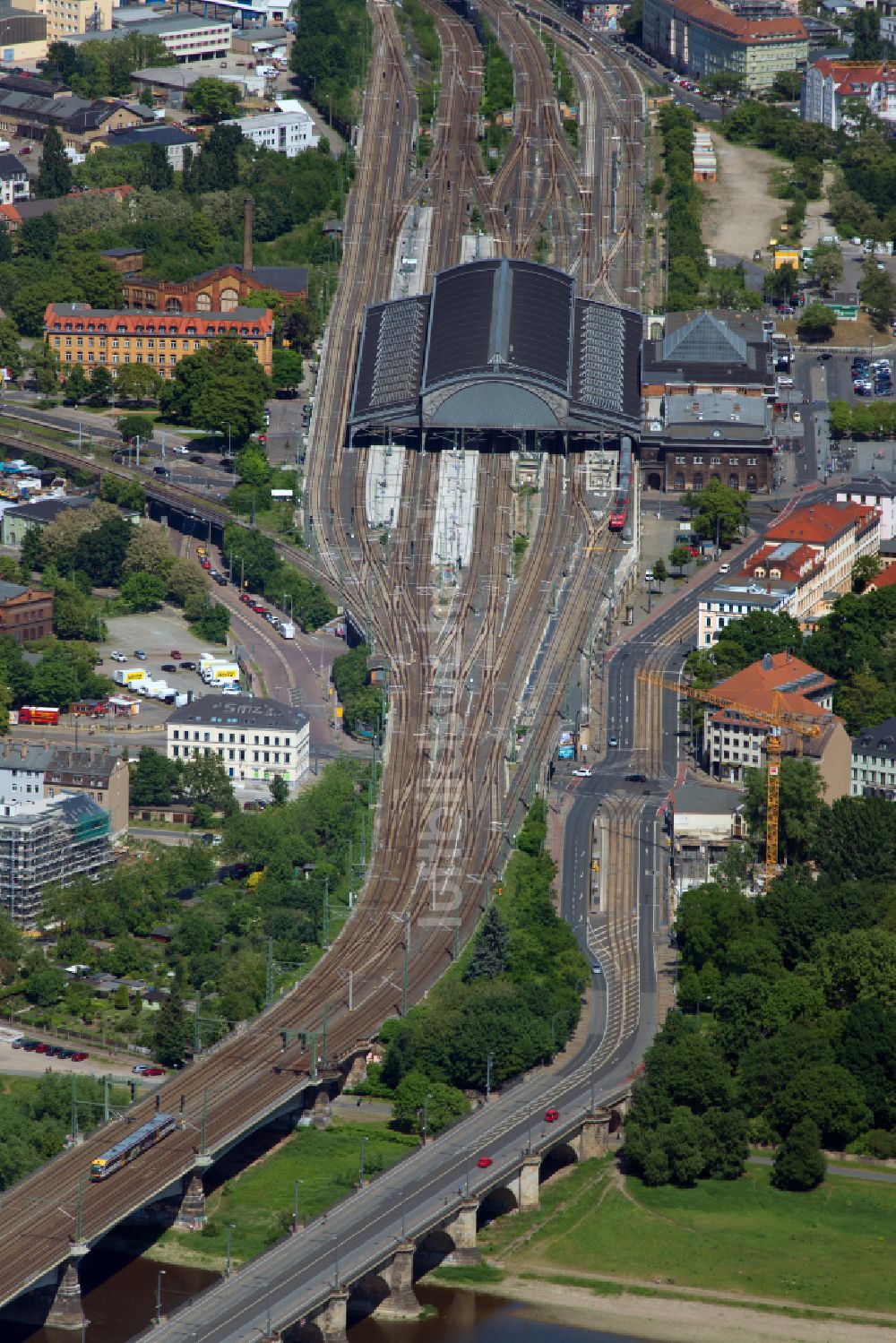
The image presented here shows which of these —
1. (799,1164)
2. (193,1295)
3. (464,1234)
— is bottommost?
(193,1295)

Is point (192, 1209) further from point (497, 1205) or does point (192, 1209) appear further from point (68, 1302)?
point (497, 1205)

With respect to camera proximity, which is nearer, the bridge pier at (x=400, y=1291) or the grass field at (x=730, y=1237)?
the bridge pier at (x=400, y=1291)

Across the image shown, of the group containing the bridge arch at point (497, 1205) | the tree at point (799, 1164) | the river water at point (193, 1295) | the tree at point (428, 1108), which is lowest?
the river water at point (193, 1295)

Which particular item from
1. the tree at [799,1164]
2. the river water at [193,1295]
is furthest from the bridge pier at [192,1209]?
the tree at [799,1164]

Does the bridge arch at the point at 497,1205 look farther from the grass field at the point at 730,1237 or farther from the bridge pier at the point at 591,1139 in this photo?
the bridge pier at the point at 591,1139

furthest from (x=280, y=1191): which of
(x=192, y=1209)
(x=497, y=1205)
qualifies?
(x=497, y=1205)

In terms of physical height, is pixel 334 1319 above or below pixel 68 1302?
below

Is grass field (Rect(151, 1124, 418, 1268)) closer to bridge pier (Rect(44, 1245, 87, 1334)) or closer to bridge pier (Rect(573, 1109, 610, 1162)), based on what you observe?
bridge pier (Rect(44, 1245, 87, 1334))

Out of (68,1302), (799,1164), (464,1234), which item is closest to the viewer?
(68,1302)

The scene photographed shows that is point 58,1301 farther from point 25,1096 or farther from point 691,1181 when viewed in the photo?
point 691,1181
